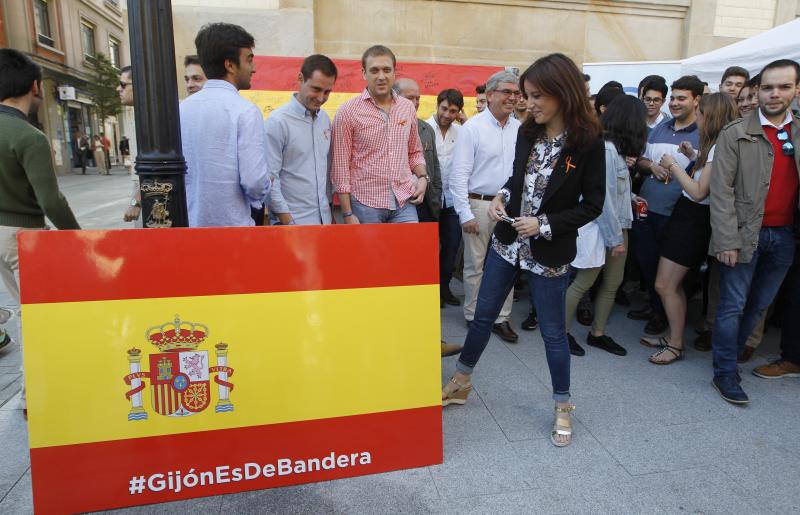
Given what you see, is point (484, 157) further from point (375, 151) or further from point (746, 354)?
point (746, 354)

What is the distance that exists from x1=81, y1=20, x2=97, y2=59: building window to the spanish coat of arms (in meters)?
36.7

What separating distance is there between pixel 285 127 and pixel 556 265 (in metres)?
1.82

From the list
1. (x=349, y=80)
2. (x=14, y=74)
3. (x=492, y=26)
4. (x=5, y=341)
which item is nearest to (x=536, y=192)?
(x=14, y=74)

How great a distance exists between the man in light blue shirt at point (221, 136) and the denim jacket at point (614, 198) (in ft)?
8.17

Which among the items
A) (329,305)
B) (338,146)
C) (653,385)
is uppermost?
(338,146)

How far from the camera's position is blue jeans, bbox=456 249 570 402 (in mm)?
2781

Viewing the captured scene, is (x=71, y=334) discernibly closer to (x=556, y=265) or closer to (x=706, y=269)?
(x=556, y=265)

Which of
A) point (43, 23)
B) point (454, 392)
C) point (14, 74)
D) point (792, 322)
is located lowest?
point (454, 392)

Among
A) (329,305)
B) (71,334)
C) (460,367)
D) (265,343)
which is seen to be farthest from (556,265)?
(71,334)

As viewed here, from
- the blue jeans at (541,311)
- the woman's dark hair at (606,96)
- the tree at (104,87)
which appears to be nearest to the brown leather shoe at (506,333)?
the blue jeans at (541,311)

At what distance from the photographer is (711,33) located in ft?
29.7

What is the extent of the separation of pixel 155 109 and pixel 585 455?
2647 mm

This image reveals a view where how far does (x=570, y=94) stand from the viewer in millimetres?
2568

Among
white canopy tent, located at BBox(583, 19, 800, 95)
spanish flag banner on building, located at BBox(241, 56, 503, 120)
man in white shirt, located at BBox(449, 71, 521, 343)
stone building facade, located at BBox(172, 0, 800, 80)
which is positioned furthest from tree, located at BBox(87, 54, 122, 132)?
man in white shirt, located at BBox(449, 71, 521, 343)
